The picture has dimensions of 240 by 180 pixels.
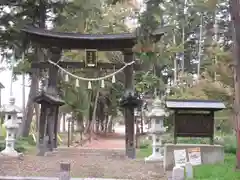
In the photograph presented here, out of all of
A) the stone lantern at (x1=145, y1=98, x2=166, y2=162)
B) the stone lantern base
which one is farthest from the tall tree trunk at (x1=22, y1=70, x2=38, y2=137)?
the stone lantern at (x1=145, y1=98, x2=166, y2=162)

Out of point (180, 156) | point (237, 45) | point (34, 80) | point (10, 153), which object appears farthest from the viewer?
point (34, 80)

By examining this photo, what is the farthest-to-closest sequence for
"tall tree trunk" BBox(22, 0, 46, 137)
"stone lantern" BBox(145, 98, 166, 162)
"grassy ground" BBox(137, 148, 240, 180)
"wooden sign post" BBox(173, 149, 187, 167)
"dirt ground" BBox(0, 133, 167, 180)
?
1. "tall tree trunk" BBox(22, 0, 46, 137)
2. "stone lantern" BBox(145, 98, 166, 162)
3. "wooden sign post" BBox(173, 149, 187, 167)
4. "dirt ground" BBox(0, 133, 167, 180)
5. "grassy ground" BBox(137, 148, 240, 180)

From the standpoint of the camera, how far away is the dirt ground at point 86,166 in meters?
9.99

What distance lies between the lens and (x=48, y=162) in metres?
12.4

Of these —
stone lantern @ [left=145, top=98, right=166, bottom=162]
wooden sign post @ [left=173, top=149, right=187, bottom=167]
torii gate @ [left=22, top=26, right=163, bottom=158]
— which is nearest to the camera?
wooden sign post @ [left=173, top=149, right=187, bottom=167]

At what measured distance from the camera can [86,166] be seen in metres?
11.5

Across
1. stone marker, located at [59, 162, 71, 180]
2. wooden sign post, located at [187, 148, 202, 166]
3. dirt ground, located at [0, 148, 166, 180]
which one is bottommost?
dirt ground, located at [0, 148, 166, 180]

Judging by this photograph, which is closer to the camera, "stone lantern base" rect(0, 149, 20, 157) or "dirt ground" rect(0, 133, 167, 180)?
"dirt ground" rect(0, 133, 167, 180)

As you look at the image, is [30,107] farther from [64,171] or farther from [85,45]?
[64,171]

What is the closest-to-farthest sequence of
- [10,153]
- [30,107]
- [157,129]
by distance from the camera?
1. [157,129]
2. [10,153]
3. [30,107]

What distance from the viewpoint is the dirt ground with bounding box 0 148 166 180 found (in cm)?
999

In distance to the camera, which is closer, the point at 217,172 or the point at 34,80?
the point at 217,172

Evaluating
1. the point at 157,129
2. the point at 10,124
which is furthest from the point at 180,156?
the point at 10,124

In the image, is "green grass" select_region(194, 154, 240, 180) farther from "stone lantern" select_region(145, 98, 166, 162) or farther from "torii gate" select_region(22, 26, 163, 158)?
"torii gate" select_region(22, 26, 163, 158)
